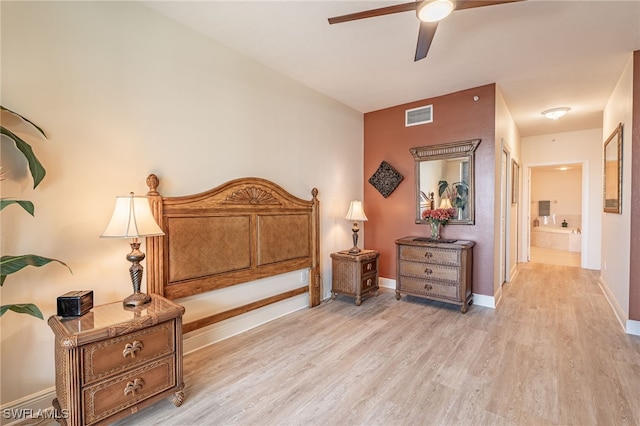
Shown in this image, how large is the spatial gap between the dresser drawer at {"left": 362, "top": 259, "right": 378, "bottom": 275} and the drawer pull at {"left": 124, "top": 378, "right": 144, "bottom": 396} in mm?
2718

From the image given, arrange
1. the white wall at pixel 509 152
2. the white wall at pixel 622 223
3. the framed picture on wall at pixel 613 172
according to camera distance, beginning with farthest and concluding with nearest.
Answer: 1. the white wall at pixel 509 152
2. the framed picture on wall at pixel 613 172
3. the white wall at pixel 622 223

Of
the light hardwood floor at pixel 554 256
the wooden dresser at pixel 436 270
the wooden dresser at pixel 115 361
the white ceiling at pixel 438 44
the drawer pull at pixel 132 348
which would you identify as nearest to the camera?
the wooden dresser at pixel 115 361

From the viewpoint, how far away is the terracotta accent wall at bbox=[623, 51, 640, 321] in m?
2.86

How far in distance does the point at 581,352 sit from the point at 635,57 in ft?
9.53

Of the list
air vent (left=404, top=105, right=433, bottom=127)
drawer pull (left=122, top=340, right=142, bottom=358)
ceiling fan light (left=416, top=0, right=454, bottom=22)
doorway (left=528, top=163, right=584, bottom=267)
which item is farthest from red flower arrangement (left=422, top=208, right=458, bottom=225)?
doorway (left=528, top=163, right=584, bottom=267)

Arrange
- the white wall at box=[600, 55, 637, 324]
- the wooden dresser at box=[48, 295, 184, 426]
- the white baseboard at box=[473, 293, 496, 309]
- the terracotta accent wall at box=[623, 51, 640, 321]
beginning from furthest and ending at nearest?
the white baseboard at box=[473, 293, 496, 309]
the white wall at box=[600, 55, 637, 324]
the terracotta accent wall at box=[623, 51, 640, 321]
the wooden dresser at box=[48, 295, 184, 426]

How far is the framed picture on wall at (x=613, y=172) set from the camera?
3.25 m

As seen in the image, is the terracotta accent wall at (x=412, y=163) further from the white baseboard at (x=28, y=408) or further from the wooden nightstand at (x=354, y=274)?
the white baseboard at (x=28, y=408)

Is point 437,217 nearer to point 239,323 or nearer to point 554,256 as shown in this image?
point 239,323

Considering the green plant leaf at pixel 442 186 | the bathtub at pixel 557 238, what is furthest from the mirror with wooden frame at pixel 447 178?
the bathtub at pixel 557 238

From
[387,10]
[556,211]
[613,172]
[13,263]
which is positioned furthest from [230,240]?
[556,211]

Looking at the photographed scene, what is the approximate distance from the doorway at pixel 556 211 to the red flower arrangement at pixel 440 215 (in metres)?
5.16

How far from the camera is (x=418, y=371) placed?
89.7 inches

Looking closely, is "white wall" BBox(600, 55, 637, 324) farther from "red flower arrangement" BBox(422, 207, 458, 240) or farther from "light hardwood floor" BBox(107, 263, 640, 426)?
"red flower arrangement" BBox(422, 207, 458, 240)
